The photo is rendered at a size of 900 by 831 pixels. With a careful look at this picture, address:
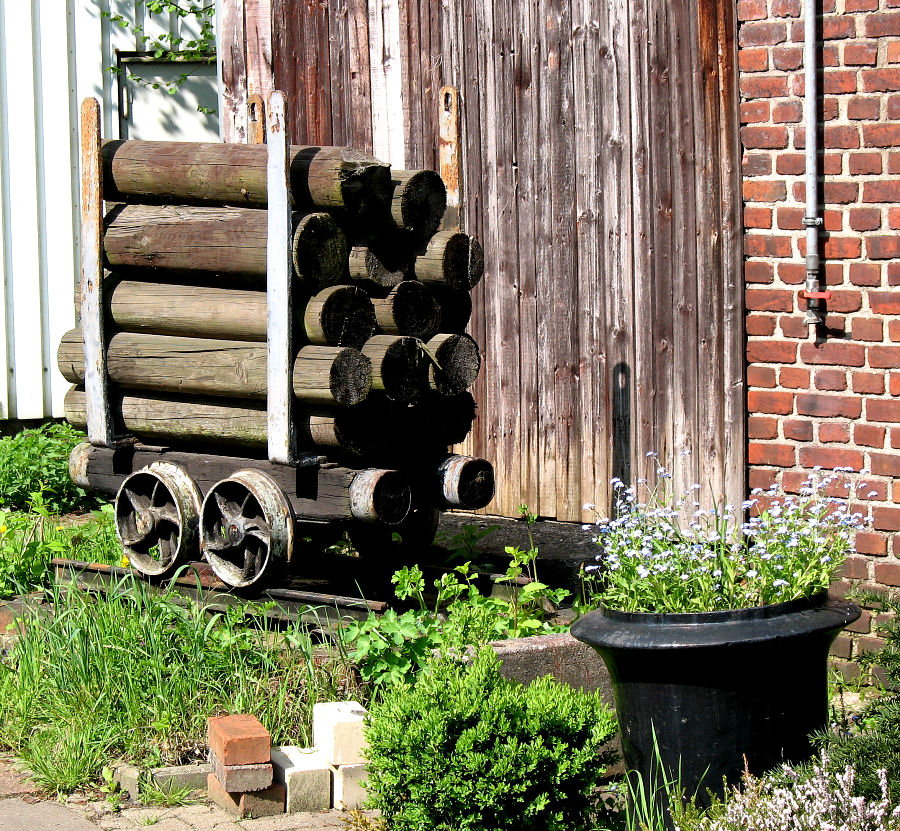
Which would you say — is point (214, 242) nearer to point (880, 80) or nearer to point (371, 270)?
point (371, 270)

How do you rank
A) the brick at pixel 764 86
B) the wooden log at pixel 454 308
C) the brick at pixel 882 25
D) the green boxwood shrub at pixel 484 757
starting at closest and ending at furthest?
Result: 1. the green boxwood shrub at pixel 484 757
2. the brick at pixel 882 25
3. the brick at pixel 764 86
4. the wooden log at pixel 454 308

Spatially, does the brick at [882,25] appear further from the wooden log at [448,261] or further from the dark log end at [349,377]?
the dark log end at [349,377]

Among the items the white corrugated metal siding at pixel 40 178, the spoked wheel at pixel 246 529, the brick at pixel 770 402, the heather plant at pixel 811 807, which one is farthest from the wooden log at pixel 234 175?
the white corrugated metal siding at pixel 40 178

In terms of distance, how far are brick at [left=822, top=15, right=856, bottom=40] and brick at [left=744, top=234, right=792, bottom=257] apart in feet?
2.62

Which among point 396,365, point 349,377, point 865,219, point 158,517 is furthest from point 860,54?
point 158,517

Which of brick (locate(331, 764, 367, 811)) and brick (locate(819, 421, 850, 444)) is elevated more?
brick (locate(819, 421, 850, 444))

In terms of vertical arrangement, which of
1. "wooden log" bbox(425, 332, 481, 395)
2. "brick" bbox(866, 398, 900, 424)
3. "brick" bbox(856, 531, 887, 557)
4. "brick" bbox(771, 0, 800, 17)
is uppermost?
"brick" bbox(771, 0, 800, 17)

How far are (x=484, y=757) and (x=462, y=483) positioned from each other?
2.17 m

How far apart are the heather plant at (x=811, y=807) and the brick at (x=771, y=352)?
221 centimetres

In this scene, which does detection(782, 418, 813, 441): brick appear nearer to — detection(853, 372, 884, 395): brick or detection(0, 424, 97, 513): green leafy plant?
detection(853, 372, 884, 395): brick

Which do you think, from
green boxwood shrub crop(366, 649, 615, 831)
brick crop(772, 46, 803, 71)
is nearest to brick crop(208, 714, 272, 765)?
green boxwood shrub crop(366, 649, 615, 831)

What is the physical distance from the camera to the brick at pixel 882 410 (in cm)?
490

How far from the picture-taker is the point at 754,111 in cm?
520

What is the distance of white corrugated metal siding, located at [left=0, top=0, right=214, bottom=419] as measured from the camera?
9.48 m
